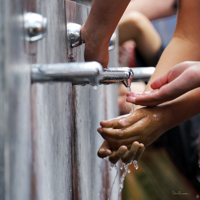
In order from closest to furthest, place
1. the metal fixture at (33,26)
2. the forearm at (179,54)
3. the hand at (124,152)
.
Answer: the metal fixture at (33,26)
the hand at (124,152)
the forearm at (179,54)

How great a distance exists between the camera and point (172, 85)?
31.7 inches

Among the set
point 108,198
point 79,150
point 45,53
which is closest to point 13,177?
point 45,53

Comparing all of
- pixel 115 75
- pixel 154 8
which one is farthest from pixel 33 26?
pixel 154 8

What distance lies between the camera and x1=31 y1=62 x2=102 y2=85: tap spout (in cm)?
62


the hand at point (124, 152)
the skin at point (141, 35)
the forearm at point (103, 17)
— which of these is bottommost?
the hand at point (124, 152)

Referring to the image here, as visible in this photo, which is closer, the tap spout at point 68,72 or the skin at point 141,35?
the tap spout at point 68,72

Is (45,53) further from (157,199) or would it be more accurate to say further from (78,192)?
(157,199)

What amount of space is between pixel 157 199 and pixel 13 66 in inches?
44.9

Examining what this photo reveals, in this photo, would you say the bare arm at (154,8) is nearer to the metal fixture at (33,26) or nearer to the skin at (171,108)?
the skin at (171,108)

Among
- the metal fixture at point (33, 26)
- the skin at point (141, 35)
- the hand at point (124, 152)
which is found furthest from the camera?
the skin at point (141, 35)

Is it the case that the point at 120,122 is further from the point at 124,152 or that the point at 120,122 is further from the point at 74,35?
the point at 74,35

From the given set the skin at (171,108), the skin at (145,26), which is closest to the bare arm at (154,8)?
the skin at (145,26)

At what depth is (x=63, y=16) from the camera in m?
0.84

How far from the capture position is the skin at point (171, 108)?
31.6 inches
